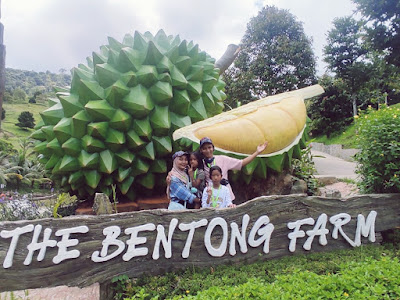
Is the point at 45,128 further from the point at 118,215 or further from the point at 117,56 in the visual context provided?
the point at 118,215

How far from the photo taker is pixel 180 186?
12.0 ft

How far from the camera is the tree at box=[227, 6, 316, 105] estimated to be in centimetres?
2112

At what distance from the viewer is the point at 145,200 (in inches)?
199

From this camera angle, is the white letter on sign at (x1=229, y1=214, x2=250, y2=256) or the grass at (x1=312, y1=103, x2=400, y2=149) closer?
the white letter on sign at (x1=229, y1=214, x2=250, y2=256)

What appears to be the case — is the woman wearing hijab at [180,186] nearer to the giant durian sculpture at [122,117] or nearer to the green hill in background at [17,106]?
the giant durian sculpture at [122,117]

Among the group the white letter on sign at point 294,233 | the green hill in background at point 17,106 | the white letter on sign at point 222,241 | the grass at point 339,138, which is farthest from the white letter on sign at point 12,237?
the grass at point 339,138

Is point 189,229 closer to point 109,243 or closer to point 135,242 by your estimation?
point 135,242

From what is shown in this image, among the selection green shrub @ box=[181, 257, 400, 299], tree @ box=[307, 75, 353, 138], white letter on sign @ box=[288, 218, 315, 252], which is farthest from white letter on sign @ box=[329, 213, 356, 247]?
tree @ box=[307, 75, 353, 138]

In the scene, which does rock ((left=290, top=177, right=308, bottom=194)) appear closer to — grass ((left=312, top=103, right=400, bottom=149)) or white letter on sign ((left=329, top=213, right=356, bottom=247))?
white letter on sign ((left=329, top=213, right=356, bottom=247))

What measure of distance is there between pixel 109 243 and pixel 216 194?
129cm

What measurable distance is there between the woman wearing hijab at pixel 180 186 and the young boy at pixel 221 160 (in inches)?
9.9

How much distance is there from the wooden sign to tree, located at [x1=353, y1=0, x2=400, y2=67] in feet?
47.5

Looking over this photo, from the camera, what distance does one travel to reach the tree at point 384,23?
48.9 feet

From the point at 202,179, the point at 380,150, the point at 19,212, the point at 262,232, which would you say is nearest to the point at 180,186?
the point at 202,179
